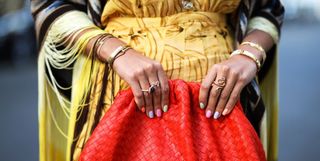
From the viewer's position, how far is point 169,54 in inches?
56.1

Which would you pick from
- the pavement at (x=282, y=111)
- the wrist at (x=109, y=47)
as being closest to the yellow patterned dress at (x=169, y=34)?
the wrist at (x=109, y=47)

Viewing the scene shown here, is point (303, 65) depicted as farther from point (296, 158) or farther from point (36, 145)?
point (36, 145)

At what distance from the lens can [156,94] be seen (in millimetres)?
1330

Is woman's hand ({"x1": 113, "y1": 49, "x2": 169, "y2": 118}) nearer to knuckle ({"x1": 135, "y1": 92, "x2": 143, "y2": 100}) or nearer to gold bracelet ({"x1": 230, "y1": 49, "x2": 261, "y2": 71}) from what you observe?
knuckle ({"x1": 135, "y1": 92, "x2": 143, "y2": 100})

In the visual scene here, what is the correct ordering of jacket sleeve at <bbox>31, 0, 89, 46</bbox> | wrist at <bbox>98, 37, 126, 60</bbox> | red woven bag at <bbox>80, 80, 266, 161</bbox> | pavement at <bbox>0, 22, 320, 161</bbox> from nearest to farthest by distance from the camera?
1. red woven bag at <bbox>80, 80, 266, 161</bbox>
2. wrist at <bbox>98, 37, 126, 60</bbox>
3. jacket sleeve at <bbox>31, 0, 89, 46</bbox>
4. pavement at <bbox>0, 22, 320, 161</bbox>

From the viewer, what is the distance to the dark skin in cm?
132

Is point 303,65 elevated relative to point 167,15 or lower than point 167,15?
lower

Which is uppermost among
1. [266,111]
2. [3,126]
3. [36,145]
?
[266,111]

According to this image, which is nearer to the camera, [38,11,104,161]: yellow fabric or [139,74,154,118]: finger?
[139,74,154,118]: finger

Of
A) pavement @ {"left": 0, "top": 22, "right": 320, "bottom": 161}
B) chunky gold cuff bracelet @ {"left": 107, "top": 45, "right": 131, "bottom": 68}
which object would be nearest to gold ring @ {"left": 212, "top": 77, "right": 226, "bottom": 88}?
chunky gold cuff bracelet @ {"left": 107, "top": 45, "right": 131, "bottom": 68}

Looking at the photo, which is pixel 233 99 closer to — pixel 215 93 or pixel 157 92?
pixel 215 93

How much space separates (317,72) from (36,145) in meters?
5.85

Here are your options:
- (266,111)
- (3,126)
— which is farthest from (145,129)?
(3,126)

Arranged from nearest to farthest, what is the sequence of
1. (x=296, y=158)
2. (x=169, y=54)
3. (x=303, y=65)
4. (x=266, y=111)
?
(x=169, y=54) < (x=266, y=111) < (x=296, y=158) < (x=303, y=65)
